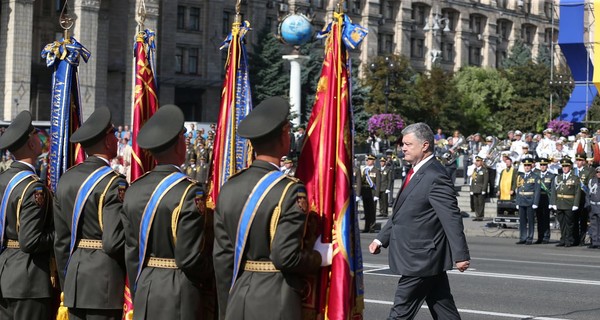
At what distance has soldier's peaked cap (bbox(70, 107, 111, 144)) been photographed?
26.0ft

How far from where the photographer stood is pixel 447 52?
292ft

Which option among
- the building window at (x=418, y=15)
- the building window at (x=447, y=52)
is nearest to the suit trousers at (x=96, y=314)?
the building window at (x=418, y=15)

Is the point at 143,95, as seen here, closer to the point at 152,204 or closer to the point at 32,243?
the point at 32,243

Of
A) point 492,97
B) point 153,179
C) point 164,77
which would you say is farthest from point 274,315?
point 492,97

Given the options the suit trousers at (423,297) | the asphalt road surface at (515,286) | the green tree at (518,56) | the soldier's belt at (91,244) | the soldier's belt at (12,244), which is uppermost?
the green tree at (518,56)

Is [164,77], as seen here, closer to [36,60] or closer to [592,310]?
[36,60]

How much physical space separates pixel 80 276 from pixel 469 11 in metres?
84.8

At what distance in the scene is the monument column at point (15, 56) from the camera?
182 ft

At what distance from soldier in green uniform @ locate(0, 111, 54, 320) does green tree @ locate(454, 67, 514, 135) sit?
6784 centimetres

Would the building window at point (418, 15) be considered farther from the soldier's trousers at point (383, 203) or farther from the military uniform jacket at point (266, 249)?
the military uniform jacket at point (266, 249)

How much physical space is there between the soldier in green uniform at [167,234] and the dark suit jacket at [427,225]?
195 cm

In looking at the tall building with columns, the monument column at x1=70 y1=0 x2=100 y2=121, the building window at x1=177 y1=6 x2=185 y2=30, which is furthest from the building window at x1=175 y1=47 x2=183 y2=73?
the monument column at x1=70 y1=0 x2=100 y2=121

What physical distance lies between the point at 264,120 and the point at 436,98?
62.3m

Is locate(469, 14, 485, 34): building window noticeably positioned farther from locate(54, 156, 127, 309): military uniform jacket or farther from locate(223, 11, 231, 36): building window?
locate(54, 156, 127, 309): military uniform jacket
